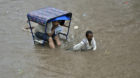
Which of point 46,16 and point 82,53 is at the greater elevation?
point 46,16

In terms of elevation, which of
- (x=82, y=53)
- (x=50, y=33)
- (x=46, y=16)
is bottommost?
(x=82, y=53)

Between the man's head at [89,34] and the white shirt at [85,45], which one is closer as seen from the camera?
the man's head at [89,34]

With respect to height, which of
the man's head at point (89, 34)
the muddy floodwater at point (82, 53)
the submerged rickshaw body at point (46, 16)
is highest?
the submerged rickshaw body at point (46, 16)

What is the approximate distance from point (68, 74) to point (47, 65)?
1.81 feet

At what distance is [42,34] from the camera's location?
526cm

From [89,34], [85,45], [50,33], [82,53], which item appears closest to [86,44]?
[85,45]

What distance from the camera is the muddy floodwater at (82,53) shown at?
14.0ft

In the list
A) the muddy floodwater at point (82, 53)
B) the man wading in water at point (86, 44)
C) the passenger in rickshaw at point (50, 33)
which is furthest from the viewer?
the passenger in rickshaw at point (50, 33)

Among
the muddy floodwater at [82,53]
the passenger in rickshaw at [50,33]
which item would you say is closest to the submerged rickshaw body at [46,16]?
the passenger in rickshaw at [50,33]

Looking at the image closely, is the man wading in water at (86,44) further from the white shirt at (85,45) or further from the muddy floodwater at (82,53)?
the muddy floodwater at (82,53)

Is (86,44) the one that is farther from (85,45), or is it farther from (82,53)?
(82,53)

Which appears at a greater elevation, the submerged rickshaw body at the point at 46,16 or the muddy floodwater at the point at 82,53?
the submerged rickshaw body at the point at 46,16

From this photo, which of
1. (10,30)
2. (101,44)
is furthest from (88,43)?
(10,30)

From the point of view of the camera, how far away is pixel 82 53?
4855 millimetres
